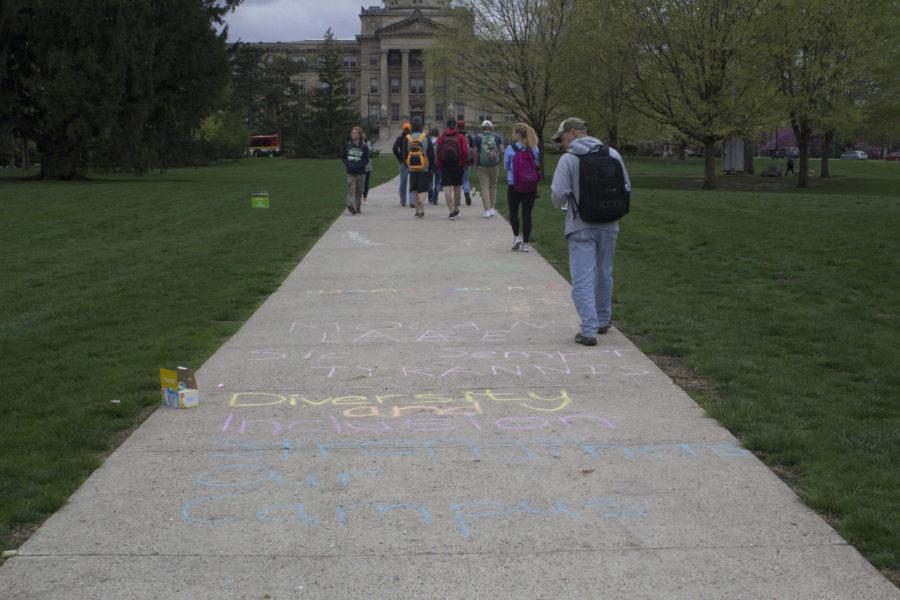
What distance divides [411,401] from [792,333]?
389 cm

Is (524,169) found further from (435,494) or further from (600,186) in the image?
(435,494)

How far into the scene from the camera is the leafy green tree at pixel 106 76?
34.2 m

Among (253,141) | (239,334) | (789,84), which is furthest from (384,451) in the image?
(253,141)

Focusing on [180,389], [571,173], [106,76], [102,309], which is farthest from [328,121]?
[180,389]

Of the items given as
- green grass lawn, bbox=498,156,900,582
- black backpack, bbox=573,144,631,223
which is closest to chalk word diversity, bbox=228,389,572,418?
green grass lawn, bbox=498,156,900,582

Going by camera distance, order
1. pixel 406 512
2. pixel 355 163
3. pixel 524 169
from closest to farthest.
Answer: pixel 406 512, pixel 524 169, pixel 355 163

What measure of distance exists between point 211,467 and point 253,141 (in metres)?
102

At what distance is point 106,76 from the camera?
34562mm

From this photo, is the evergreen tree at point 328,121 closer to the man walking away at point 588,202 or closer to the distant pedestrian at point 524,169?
the distant pedestrian at point 524,169

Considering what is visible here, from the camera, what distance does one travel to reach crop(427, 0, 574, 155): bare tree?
38844mm

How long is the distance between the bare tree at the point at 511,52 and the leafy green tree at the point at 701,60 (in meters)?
4.04

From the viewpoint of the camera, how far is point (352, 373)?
7.00 metres

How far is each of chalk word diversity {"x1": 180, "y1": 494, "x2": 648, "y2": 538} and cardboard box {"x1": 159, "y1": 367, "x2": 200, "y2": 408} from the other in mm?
1655

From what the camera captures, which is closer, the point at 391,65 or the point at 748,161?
the point at 748,161
